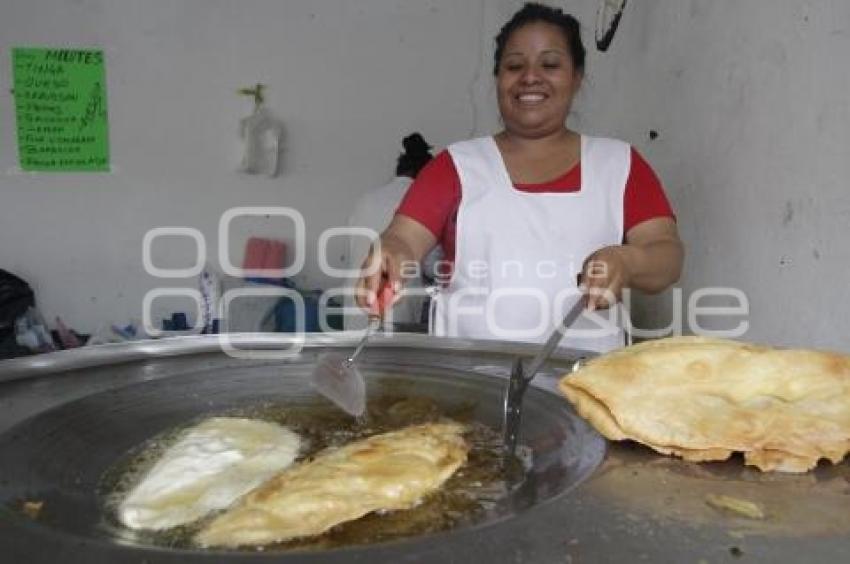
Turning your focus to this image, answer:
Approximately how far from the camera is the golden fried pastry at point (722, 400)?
88 centimetres

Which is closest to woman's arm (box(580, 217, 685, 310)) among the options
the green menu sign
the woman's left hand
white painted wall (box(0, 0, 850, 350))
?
the woman's left hand

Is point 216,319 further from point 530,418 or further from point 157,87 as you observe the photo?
point 530,418

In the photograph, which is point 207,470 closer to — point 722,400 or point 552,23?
point 722,400

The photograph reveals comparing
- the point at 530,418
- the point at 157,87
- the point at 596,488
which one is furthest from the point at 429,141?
the point at 596,488

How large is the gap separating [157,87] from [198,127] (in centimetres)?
29

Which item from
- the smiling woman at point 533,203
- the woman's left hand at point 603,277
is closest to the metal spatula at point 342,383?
the woman's left hand at point 603,277

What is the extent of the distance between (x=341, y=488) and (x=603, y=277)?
0.63 meters

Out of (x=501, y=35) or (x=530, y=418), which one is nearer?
(x=530, y=418)

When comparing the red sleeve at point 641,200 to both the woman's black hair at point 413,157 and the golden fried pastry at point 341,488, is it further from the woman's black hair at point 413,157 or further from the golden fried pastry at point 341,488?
the woman's black hair at point 413,157

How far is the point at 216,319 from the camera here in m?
3.93

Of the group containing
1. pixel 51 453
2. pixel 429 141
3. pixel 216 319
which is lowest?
pixel 216 319

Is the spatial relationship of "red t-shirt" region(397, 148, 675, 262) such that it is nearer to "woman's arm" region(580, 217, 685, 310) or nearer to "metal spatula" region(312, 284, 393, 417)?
"woman's arm" region(580, 217, 685, 310)

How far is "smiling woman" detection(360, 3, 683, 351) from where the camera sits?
179 cm

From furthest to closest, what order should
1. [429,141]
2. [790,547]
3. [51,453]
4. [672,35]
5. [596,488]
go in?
[429,141]
[672,35]
[51,453]
[596,488]
[790,547]
